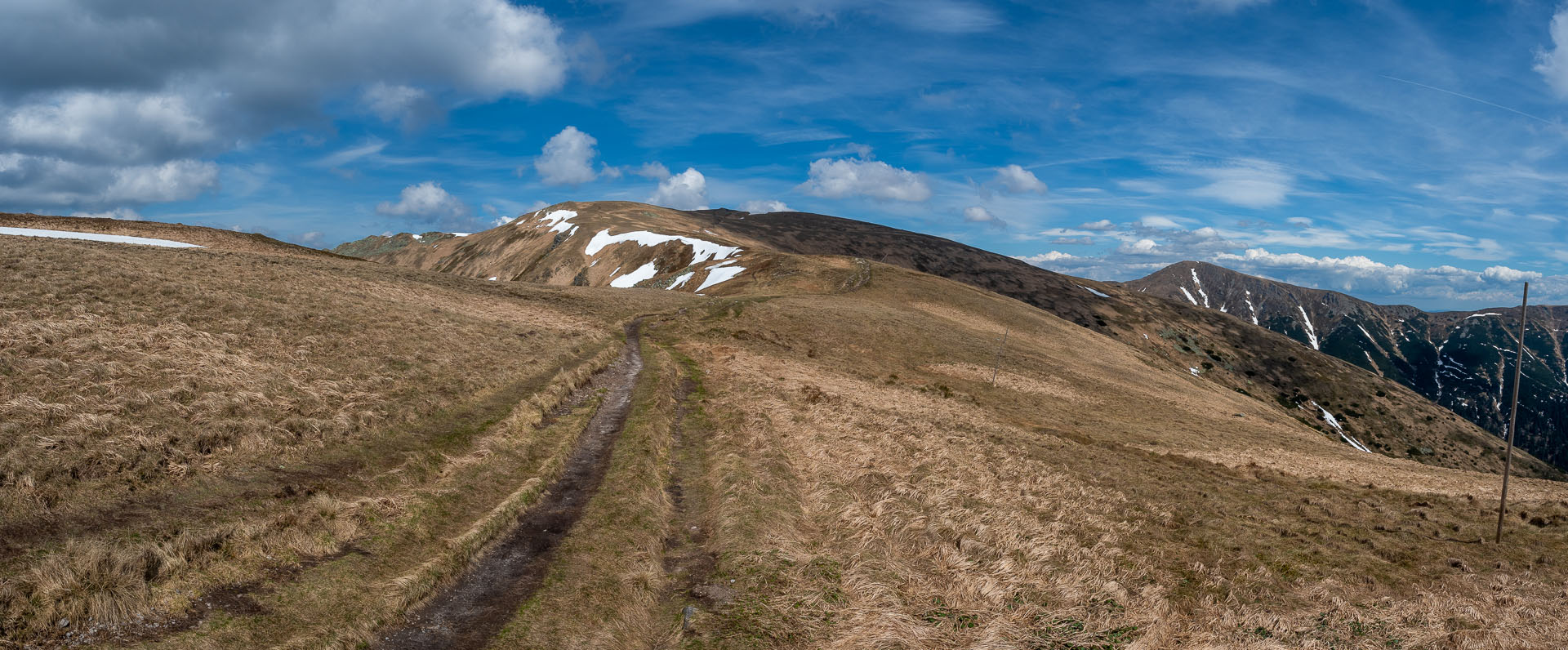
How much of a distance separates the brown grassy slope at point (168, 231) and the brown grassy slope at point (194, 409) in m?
24.8

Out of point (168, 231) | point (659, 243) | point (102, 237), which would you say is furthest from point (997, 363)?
point (168, 231)

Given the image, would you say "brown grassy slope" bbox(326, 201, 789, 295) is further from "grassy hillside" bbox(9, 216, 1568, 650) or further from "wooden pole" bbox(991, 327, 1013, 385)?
"grassy hillside" bbox(9, 216, 1568, 650)

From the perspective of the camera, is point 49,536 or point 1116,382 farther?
point 1116,382

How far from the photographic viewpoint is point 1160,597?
13.7 m

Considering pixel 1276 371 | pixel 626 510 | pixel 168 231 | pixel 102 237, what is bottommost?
pixel 626 510

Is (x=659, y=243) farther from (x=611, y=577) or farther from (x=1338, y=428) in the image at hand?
(x=1338, y=428)

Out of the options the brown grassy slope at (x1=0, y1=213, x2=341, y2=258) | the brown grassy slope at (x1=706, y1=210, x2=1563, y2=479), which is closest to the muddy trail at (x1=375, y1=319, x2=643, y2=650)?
the brown grassy slope at (x1=0, y1=213, x2=341, y2=258)

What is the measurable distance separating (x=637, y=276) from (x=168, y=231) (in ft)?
180

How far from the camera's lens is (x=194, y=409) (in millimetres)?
16891

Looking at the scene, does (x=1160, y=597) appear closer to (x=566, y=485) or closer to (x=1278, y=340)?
(x=566, y=485)

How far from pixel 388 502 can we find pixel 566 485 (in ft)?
15.1

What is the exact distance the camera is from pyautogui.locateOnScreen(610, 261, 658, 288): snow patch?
101156 mm

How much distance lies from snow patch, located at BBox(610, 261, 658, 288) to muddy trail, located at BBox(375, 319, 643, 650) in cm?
8133

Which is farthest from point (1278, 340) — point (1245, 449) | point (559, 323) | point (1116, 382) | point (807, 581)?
point (807, 581)
